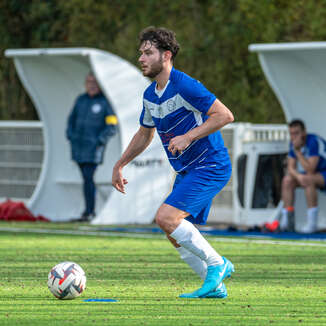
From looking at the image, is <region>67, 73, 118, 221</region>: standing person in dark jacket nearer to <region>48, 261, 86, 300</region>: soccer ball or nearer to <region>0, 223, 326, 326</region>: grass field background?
<region>0, 223, 326, 326</region>: grass field background

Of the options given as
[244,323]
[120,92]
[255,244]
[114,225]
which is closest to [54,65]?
[120,92]

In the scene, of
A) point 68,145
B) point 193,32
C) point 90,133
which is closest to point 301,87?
point 90,133

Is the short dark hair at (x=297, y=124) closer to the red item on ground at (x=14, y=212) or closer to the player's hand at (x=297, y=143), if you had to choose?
the player's hand at (x=297, y=143)

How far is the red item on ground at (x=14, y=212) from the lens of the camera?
1570cm

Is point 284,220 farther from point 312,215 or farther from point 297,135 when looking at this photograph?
point 297,135

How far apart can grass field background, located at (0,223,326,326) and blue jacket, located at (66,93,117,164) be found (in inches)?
115

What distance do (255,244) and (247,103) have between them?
7.24 meters

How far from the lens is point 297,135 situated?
44.9 feet

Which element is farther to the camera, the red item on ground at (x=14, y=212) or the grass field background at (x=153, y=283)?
the red item on ground at (x=14, y=212)

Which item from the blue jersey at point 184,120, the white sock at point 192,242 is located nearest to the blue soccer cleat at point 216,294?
the white sock at point 192,242

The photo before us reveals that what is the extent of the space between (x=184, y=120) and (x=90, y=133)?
8.40 metres

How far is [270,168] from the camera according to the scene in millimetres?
14656

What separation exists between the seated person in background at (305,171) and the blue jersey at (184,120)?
21.5 feet

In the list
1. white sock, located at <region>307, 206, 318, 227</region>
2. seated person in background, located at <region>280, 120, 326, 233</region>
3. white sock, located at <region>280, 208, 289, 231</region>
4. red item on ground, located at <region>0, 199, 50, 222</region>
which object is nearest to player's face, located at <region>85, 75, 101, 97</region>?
red item on ground, located at <region>0, 199, 50, 222</region>
